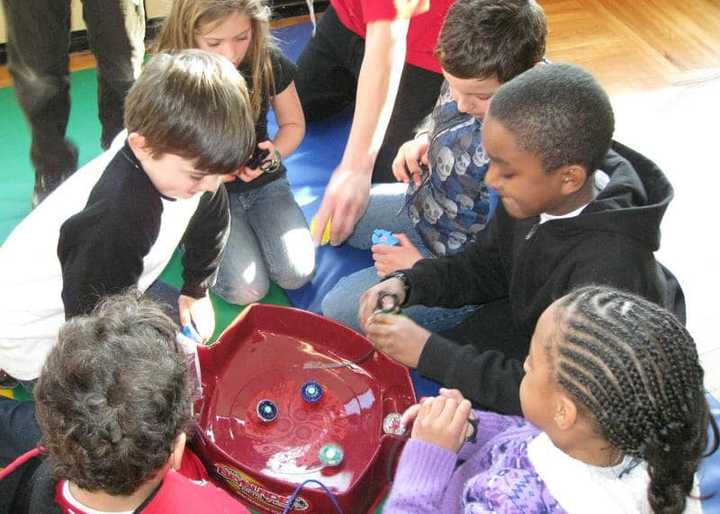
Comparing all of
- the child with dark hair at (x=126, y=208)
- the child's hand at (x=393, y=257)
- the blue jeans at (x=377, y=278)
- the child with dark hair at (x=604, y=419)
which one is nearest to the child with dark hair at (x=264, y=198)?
the blue jeans at (x=377, y=278)

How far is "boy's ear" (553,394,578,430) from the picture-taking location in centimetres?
88

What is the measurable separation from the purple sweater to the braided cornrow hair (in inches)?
5.5

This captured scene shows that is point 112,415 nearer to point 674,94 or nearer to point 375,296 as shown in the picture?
point 375,296

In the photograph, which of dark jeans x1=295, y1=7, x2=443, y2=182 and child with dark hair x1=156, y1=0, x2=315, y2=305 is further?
dark jeans x1=295, y1=7, x2=443, y2=182

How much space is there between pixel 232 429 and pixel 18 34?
1.05m

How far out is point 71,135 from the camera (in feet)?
7.08

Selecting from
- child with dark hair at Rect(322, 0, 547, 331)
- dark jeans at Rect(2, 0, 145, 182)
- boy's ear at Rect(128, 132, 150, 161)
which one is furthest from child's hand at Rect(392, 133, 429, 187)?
dark jeans at Rect(2, 0, 145, 182)

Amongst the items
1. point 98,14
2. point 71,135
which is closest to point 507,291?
point 98,14

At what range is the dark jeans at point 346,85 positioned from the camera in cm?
196

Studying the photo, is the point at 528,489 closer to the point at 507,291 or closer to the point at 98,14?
the point at 507,291

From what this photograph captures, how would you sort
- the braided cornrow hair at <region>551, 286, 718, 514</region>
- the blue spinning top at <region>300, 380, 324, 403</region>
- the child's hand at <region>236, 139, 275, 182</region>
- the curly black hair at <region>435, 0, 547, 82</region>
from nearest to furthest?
the braided cornrow hair at <region>551, 286, 718, 514</region>, the curly black hair at <region>435, 0, 547, 82</region>, the blue spinning top at <region>300, 380, 324, 403</region>, the child's hand at <region>236, 139, 275, 182</region>

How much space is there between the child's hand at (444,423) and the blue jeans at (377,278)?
52 centimetres

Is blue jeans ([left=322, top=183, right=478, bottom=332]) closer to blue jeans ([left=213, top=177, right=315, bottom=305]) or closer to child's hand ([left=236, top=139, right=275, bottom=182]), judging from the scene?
blue jeans ([left=213, top=177, right=315, bottom=305])

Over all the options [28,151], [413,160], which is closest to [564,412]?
[413,160]
